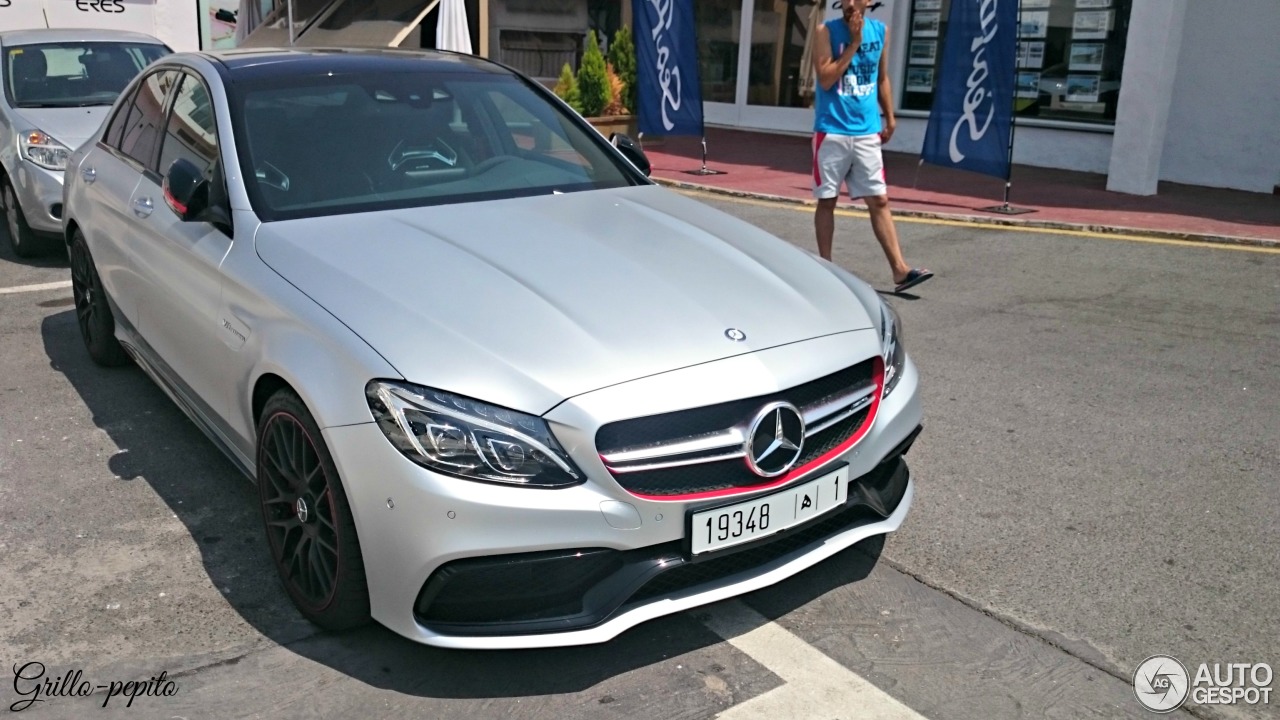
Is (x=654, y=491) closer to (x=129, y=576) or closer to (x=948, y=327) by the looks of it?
(x=129, y=576)

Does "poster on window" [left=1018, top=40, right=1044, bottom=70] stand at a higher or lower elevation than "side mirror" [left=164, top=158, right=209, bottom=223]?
higher

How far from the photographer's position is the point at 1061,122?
41.3 feet

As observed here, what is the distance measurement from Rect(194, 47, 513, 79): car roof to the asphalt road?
61.7 inches

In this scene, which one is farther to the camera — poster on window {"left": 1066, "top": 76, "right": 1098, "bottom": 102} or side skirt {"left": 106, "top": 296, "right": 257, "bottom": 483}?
poster on window {"left": 1066, "top": 76, "right": 1098, "bottom": 102}

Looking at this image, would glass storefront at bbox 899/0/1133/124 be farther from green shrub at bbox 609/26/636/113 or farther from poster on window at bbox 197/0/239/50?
poster on window at bbox 197/0/239/50

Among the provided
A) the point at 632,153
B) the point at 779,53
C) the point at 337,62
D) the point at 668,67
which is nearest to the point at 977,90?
the point at 668,67

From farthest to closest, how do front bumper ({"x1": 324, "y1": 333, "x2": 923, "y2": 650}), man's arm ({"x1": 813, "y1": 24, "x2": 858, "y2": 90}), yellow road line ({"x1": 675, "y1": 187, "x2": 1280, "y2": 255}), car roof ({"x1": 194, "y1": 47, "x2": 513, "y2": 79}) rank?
yellow road line ({"x1": 675, "y1": 187, "x2": 1280, "y2": 255}) < man's arm ({"x1": 813, "y1": 24, "x2": 858, "y2": 90}) < car roof ({"x1": 194, "y1": 47, "x2": 513, "y2": 79}) < front bumper ({"x1": 324, "y1": 333, "x2": 923, "y2": 650})

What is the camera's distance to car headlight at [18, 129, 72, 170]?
316 inches

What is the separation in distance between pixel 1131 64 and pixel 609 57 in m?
6.95

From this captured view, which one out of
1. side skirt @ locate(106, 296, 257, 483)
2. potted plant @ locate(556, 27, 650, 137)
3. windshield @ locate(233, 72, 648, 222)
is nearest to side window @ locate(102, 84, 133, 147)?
side skirt @ locate(106, 296, 257, 483)

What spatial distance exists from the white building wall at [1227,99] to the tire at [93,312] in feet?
33.2

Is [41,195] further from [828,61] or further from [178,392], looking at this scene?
[828,61]

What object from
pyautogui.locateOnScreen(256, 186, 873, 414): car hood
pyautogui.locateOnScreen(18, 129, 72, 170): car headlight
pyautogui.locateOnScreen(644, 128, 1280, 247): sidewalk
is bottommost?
pyautogui.locateOnScreen(644, 128, 1280, 247): sidewalk

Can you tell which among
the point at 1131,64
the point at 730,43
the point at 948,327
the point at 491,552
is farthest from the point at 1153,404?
the point at 730,43
